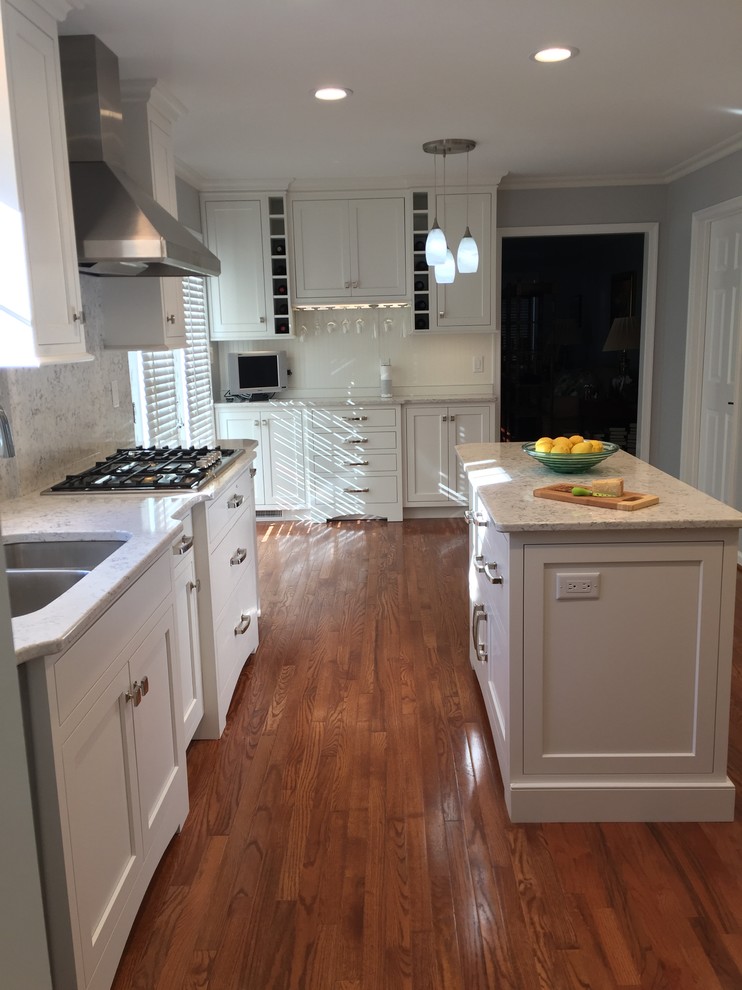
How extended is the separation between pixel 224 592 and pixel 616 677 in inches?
56.5

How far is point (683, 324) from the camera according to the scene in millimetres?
5758

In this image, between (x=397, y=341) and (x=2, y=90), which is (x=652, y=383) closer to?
(x=397, y=341)

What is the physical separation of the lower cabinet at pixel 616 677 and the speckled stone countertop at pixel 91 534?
98 centimetres

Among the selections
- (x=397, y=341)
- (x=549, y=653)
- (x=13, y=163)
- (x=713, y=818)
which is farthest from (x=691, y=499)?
(x=397, y=341)

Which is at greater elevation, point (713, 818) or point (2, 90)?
point (2, 90)

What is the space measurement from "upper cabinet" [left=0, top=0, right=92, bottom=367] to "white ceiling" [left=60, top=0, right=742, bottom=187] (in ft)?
1.26

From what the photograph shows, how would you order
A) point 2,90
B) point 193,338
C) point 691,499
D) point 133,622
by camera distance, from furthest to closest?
point 193,338 < point 691,499 < point 2,90 < point 133,622

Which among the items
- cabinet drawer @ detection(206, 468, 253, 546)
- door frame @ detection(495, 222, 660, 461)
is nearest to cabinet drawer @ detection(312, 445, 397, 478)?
door frame @ detection(495, 222, 660, 461)

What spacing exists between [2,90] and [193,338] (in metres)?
3.36

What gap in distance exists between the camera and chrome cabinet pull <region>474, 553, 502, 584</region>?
2505 millimetres

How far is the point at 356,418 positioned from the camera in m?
5.94

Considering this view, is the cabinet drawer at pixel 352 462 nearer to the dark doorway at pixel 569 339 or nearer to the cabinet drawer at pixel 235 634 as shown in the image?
the dark doorway at pixel 569 339

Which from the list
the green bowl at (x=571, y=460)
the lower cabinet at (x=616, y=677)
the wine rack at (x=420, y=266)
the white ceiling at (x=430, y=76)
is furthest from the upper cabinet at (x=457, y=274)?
the lower cabinet at (x=616, y=677)

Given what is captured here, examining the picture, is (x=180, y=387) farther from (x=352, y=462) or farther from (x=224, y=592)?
(x=224, y=592)
